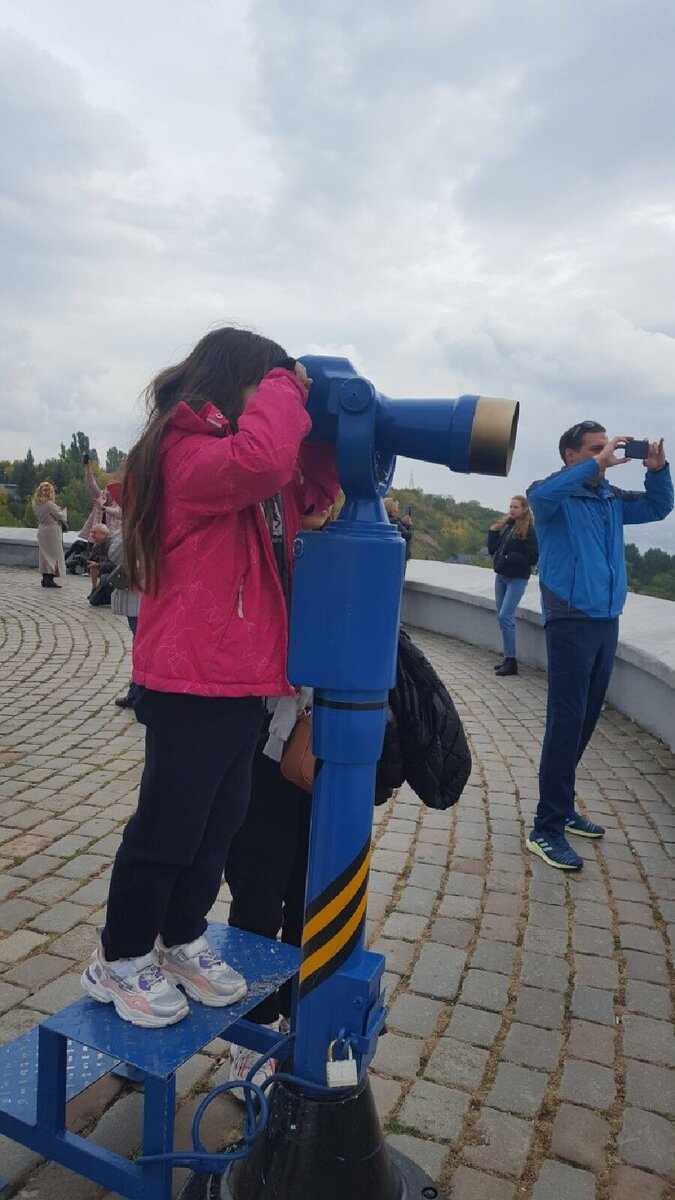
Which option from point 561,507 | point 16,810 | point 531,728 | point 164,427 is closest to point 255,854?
point 164,427

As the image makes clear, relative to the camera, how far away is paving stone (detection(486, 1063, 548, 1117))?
8.03 ft

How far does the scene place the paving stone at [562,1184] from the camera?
214 centimetres

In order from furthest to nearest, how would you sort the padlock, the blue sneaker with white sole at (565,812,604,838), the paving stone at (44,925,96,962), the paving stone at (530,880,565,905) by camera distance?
the blue sneaker with white sole at (565,812,604,838) → the paving stone at (530,880,565,905) → the paving stone at (44,925,96,962) → the padlock

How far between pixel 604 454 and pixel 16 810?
132 inches

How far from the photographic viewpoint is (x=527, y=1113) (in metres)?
2.42

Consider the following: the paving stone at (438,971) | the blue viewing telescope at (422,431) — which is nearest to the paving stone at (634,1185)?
the paving stone at (438,971)

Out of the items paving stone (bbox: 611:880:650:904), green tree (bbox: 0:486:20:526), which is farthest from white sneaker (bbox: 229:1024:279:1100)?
green tree (bbox: 0:486:20:526)

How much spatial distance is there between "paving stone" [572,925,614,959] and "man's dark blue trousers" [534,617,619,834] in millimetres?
729

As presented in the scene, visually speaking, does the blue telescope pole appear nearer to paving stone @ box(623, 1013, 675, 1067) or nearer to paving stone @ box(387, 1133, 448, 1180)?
paving stone @ box(387, 1133, 448, 1180)

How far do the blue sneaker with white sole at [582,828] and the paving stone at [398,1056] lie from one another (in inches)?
77.8

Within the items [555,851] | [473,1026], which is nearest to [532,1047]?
[473,1026]

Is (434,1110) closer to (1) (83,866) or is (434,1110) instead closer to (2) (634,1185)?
(2) (634,1185)

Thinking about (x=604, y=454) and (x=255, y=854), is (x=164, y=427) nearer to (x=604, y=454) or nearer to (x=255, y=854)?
(x=255, y=854)

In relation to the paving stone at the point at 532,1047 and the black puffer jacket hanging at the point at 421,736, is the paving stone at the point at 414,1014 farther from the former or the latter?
the black puffer jacket hanging at the point at 421,736
